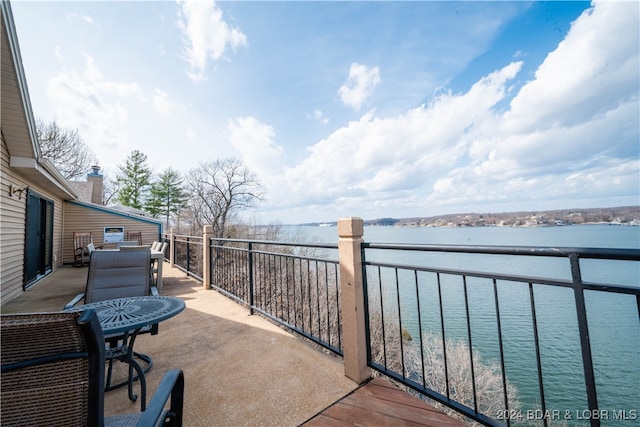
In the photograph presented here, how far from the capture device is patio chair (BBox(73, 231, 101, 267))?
9.38 metres

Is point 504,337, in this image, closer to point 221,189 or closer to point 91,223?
point 91,223

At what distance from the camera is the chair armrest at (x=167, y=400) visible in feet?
2.77

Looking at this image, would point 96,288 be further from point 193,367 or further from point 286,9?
point 286,9

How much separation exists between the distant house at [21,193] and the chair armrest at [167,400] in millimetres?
3937

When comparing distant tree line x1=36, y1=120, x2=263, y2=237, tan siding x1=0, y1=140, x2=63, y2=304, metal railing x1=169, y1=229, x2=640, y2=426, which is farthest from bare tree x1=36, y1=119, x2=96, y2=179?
tan siding x1=0, y1=140, x2=63, y2=304

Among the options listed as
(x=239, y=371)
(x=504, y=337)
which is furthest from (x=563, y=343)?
(x=239, y=371)

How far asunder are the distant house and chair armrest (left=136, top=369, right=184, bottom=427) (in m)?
3.94

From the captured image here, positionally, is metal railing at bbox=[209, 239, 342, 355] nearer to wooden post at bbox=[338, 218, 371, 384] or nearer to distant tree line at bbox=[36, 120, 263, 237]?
wooden post at bbox=[338, 218, 371, 384]

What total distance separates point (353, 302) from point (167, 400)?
4.47 feet

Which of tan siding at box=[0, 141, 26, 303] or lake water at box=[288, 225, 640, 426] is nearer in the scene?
tan siding at box=[0, 141, 26, 303]

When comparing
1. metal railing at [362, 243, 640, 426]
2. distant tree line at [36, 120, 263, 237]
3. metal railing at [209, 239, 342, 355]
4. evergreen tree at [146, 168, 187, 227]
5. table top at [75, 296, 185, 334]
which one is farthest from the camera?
evergreen tree at [146, 168, 187, 227]

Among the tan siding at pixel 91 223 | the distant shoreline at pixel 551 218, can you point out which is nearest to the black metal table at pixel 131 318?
the distant shoreline at pixel 551 218

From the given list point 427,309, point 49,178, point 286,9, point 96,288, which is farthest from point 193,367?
point 427,309

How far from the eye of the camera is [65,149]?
16.0 m
